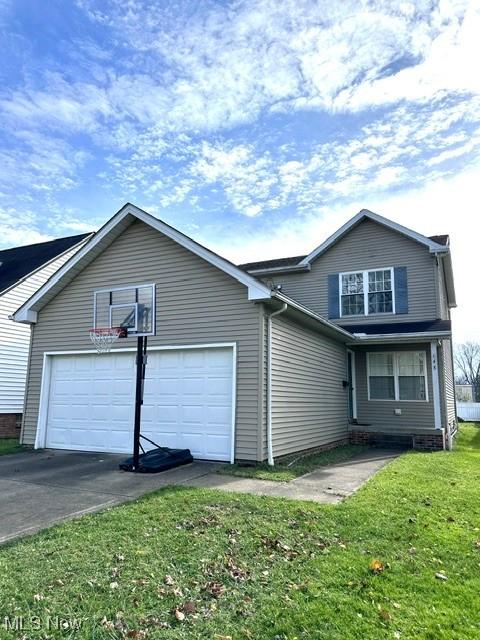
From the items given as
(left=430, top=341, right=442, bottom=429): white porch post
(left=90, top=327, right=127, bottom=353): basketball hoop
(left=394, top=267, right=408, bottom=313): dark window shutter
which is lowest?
(left=430, top=341, right=442, bottom=429): white porch post

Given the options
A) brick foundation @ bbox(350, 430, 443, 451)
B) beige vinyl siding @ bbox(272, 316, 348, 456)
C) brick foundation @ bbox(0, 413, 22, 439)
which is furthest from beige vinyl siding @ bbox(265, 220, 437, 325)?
brick foundation @ bbox(0, 413, 22, 439)

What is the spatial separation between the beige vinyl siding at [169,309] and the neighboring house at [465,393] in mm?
37356

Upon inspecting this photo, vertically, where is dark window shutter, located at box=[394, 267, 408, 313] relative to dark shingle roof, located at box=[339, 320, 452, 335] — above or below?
above

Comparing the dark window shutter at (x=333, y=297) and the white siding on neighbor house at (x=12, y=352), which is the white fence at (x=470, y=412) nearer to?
the dark window shutter at (x=333, y=297)

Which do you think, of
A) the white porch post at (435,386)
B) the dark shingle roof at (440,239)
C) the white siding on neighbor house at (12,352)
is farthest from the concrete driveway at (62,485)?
the dark shingle roof at (440,239)

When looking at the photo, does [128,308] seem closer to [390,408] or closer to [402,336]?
[402,336]

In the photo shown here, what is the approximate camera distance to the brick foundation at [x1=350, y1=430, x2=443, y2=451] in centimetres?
1313

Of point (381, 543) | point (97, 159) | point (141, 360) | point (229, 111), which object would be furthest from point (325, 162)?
point (381, 543)

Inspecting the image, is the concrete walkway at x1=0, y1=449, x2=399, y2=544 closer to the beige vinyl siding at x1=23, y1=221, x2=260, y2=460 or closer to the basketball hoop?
the beige vinyl siding at x1=23, y1=221, x2=260, y2=460

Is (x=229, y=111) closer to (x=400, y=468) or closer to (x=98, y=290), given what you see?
(x=98, y=290)

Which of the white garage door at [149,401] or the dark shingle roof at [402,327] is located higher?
the dark shingle roof at [402,327]

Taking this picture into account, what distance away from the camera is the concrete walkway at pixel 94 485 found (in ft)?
18.8

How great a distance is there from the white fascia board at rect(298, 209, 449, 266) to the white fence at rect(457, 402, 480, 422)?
15.9m

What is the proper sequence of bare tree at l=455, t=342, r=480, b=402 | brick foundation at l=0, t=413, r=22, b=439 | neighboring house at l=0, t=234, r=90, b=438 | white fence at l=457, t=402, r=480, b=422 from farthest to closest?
bare tree at l=455, t=342, r=480, b=402 → white fence at l=457, t=402, r=480, b=422 → neighboring house at l=0, t=234, r=90, b=438 → brick foundation at l=0, t=413, r=22, b=439
